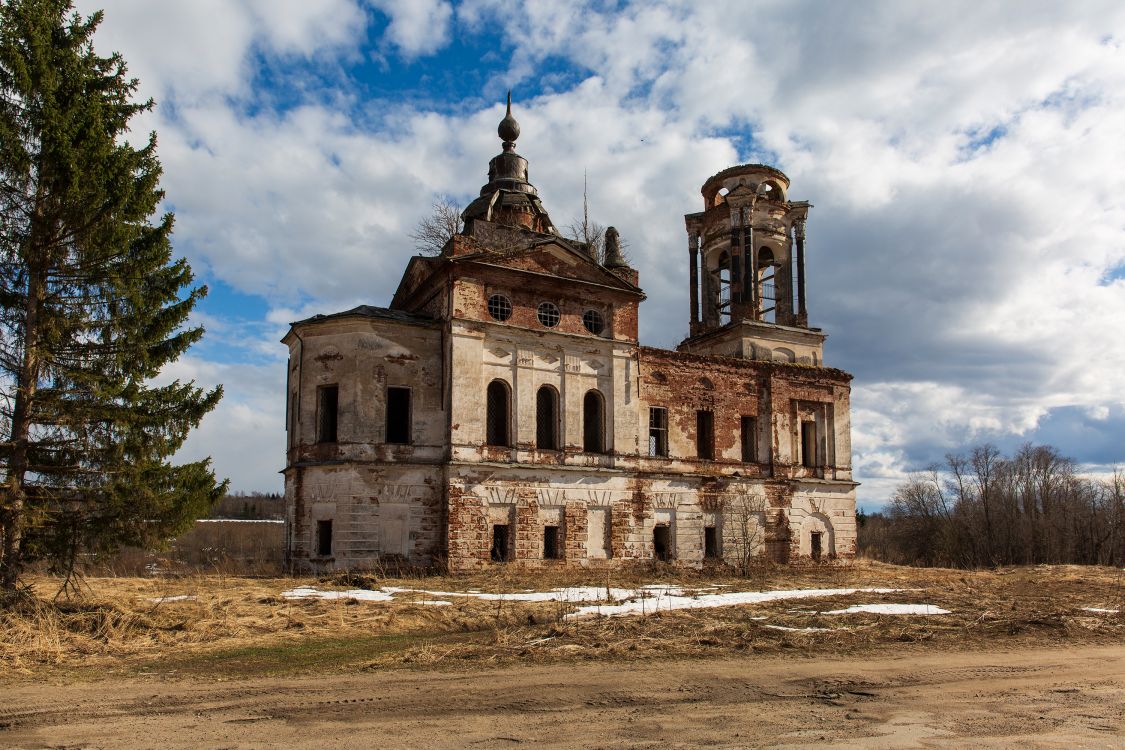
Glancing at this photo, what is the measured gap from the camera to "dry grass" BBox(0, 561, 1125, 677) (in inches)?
429

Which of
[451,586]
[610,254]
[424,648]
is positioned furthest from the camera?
[610,254]

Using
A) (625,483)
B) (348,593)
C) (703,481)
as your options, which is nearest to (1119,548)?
(703,481)

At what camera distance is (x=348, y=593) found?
58.3ft

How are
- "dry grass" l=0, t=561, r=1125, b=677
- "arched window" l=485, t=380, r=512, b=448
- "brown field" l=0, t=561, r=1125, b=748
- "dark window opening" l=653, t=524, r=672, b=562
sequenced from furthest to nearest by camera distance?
"dark window opening" l=653, t=524, r=672, b=562
"arched window" l=485, t=380, r=512, b=448
"dry grass" l=0, t=561, r=1125, b=677
"brown field" l=0, t=561, r=1125, b=748

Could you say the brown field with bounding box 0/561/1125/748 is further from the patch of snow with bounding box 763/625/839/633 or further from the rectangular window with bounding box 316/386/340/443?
the rectangular window with bounding box 316/386/340/443

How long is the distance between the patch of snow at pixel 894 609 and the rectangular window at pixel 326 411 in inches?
567

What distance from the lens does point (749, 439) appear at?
29.8 m

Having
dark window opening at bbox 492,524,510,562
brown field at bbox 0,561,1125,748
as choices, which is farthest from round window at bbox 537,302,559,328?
brown field at bbox 0,561,1125,748

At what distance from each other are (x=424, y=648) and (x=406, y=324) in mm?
14233

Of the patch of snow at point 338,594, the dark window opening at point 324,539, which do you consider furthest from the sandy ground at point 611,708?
the dark window opening at point 324,539

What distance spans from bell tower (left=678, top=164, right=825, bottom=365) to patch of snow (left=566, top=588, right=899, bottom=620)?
41.3ft

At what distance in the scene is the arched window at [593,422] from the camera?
87.3 ft

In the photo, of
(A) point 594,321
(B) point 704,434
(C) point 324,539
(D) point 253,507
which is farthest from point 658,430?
(D) point 253,507

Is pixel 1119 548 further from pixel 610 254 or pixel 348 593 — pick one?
pixel 348 593
